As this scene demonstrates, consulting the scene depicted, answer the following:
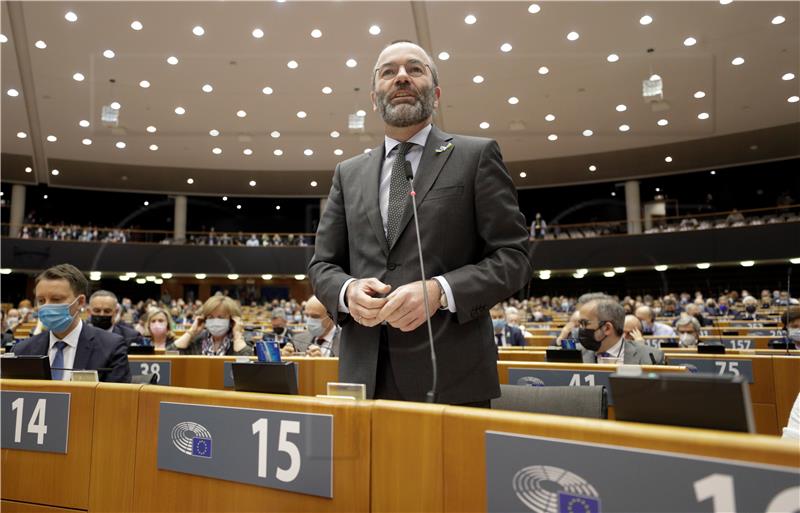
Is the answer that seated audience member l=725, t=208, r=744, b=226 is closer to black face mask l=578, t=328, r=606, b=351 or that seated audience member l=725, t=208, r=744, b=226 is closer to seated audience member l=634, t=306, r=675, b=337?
seated audience member l=634, t=306, r=675, b=337

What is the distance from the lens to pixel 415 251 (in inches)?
54.4

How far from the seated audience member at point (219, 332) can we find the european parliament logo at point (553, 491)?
15.1 feet

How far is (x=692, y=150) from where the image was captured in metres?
18.3

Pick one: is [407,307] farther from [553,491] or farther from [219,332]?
[219,332]

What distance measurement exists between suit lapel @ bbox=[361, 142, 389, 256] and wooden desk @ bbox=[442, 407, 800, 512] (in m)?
0.59

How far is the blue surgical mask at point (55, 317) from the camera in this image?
261 centimetres

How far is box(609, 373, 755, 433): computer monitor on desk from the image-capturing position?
75 cm

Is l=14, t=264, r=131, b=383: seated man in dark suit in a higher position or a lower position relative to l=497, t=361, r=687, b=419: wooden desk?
higher

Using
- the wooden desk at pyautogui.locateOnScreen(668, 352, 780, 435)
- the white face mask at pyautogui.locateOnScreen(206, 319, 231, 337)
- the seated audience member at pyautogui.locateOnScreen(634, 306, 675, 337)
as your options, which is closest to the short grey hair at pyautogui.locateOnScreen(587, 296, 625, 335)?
the wooden desk at pyautogui.locateOnScreen(668, 352, 780, 435)

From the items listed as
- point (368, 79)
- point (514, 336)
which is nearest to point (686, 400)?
point (514, 336)

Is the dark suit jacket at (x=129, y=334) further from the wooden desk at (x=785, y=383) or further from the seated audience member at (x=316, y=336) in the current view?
the wooden desk at (x=785, y=383)

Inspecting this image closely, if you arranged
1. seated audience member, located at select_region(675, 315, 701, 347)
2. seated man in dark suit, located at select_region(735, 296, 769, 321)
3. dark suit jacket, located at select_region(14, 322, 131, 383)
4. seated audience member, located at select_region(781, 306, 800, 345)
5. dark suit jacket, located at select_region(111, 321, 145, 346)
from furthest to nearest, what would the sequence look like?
1. seated man in dark suit, located at select_region(735, 296, 769, 321)
2. seated audience member, located at select_region(675, 315, 701, 347)
3. seated audience member, located at select_region(781, 306, 800, 345)
4. dark suit jacket, located at select_region(111, 321, 145, 346)
5. dark suit jacket, located at select_region(14, 322, 131, 383)

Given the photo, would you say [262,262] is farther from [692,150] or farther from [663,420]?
[663,420]

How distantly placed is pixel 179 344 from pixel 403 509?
509 centimetres
